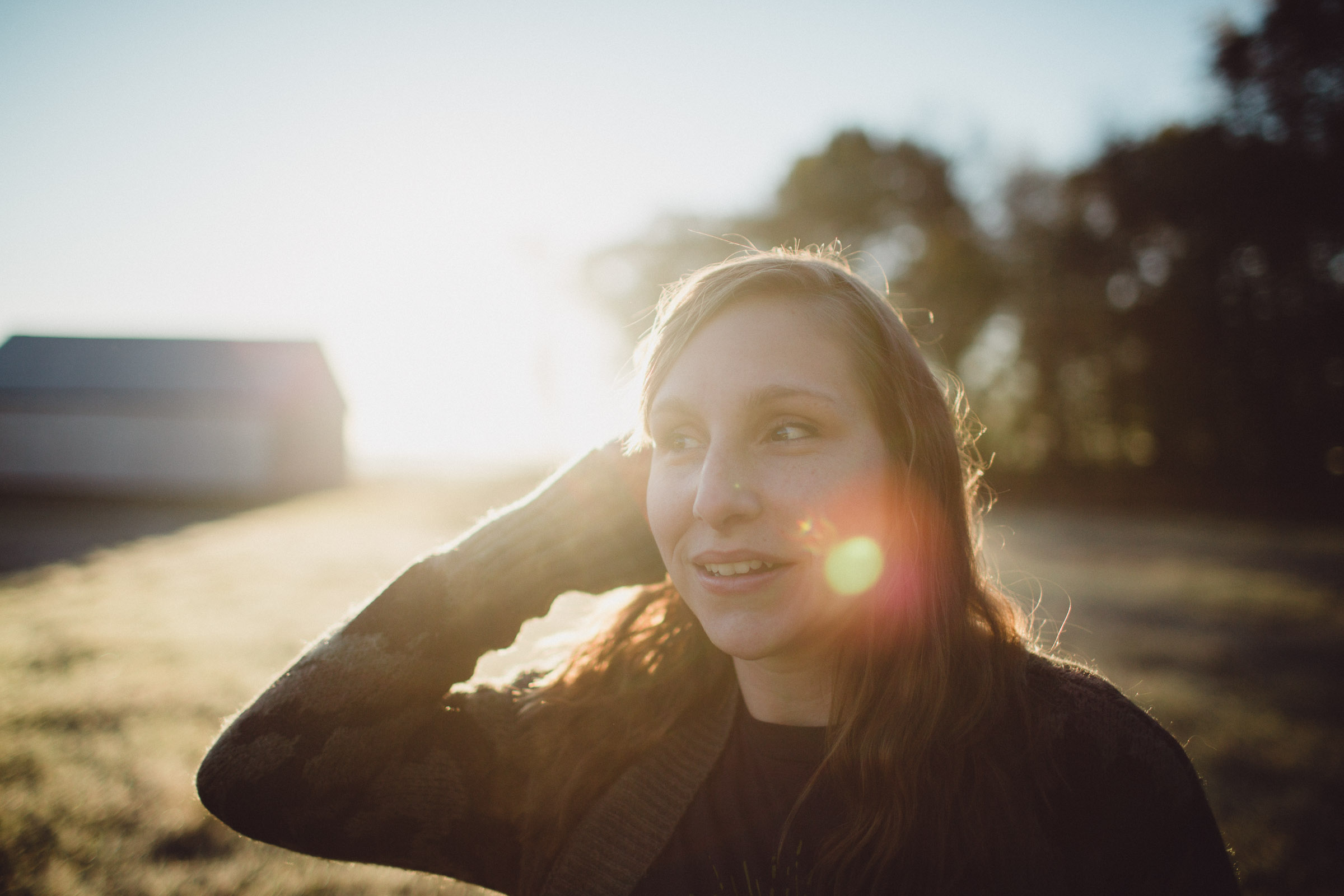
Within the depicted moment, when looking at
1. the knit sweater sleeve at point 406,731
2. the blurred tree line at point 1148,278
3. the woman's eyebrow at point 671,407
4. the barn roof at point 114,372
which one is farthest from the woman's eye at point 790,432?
the blurred tree line at point 1148,278

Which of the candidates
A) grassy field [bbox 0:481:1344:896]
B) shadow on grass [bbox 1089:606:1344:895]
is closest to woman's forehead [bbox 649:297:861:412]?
grassy field [bbox 0:481:1344:896]

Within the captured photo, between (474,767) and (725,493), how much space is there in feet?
3.47

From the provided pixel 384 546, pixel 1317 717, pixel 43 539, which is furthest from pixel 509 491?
pixel 1317 717

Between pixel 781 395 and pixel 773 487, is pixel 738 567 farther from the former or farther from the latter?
pixel 781 395

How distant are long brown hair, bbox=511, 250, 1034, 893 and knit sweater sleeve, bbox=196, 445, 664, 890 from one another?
185mm

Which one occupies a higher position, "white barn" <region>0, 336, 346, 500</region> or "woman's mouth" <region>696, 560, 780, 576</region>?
"woman's mouth" <region>696, 560, 780, 576</region>

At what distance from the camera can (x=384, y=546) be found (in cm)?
1048

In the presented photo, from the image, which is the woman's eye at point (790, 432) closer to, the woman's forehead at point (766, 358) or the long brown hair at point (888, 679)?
the woman's forehead at point (766, 358)

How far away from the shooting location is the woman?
1.35 meters

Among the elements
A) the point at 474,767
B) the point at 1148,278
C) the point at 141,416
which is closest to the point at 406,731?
the point at 474,767

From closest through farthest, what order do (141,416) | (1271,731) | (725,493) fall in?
(725,493) → (1271,731) → (141,416)

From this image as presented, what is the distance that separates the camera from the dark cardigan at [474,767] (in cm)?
130

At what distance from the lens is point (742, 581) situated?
1.50 m

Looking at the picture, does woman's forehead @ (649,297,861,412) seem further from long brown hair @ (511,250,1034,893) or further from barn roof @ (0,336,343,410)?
barn roof @ (0,336,343,410)
